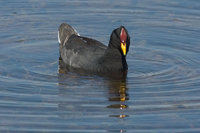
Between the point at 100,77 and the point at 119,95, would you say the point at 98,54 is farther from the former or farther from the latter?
the point at 119,95

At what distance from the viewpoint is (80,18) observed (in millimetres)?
16328

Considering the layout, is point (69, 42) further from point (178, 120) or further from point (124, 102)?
point (178, 120)

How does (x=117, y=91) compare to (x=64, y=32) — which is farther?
(x=64, y=32)

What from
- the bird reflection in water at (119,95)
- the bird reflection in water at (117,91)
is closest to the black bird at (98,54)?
the bird reflection in water at (117,91)

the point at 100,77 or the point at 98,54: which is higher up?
the point at 98,54

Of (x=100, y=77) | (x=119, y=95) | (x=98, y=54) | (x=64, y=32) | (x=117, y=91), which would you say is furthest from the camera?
(x=64, y=32)

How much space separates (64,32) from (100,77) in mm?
2412

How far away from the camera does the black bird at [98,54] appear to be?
12414mm

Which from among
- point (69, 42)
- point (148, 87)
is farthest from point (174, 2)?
point (148, 87)

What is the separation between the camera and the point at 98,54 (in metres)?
13.0

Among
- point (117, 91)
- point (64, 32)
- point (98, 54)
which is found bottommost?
point (117, 91)

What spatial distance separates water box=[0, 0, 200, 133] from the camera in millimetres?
9609

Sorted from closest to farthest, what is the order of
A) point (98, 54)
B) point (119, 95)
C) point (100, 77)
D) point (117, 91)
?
point (119, 95)
point (117, 91)
point (100, 77)
point (98, 54)

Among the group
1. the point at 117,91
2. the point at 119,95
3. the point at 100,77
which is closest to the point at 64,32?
the point at 100,77
